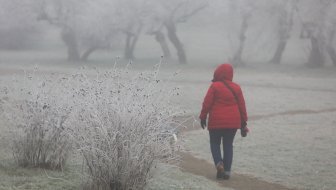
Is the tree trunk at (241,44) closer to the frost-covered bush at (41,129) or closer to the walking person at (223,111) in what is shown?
the walking person at (223,111)

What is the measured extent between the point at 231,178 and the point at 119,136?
3.07 meters

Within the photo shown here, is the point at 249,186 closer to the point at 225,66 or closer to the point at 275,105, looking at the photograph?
the point at 225,66

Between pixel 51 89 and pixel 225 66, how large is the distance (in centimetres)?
251

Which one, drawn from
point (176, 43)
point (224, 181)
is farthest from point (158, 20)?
point (224, 181)

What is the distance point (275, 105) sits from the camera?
18844mm

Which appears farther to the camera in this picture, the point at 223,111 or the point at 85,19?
the point at 85,19

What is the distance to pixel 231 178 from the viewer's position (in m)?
8.78

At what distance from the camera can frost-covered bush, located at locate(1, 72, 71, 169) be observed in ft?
24.9

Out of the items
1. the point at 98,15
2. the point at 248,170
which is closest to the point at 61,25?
the point at 98,15

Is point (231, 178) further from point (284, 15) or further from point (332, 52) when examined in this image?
point (284, 15)

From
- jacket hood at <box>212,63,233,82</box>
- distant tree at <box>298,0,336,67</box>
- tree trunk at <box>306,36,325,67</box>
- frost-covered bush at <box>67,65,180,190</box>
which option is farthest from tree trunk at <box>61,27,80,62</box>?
frost-covered bush at <box>67,65,180,190</box>

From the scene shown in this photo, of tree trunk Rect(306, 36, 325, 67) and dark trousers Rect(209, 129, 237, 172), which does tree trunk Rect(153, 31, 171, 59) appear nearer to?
tree trunk Rect(306, 36, 325, 67)

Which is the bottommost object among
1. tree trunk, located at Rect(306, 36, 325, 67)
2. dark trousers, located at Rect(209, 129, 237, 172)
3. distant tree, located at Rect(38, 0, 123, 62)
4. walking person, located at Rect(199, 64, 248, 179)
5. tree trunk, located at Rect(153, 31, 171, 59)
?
dark trousers, located at Rect(209, 129, 237, 172)

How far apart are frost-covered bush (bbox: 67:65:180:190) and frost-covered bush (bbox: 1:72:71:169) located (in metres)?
0.91
